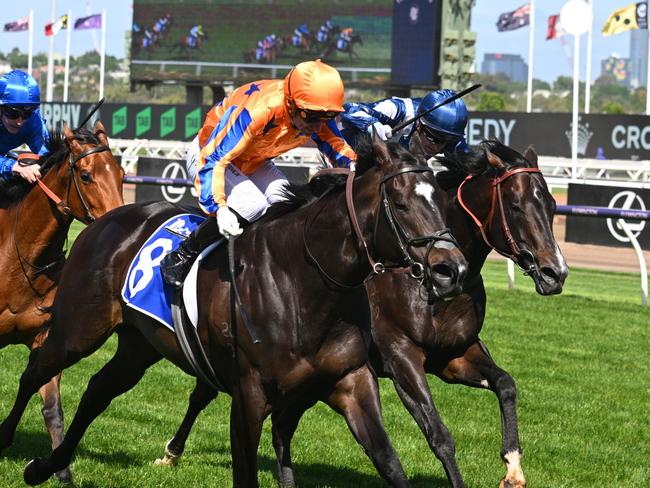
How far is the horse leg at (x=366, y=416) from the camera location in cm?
392

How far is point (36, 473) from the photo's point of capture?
4.91 metres

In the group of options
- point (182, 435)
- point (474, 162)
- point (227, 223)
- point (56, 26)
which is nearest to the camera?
point (227, 223)

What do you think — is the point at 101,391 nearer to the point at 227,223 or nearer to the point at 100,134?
the point at 227,223

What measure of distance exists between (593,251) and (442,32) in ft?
34.7

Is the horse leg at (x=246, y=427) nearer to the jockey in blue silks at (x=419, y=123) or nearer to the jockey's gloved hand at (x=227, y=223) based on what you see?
the jockey's gloved hand at (x=227, y=223)

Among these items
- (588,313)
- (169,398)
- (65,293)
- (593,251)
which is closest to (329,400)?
(65,293)

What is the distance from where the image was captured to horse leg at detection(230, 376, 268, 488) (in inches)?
157

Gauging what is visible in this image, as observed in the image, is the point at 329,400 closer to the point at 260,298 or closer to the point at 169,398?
the point at 260,298

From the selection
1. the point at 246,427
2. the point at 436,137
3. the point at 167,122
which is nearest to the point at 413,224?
the point at 246,427

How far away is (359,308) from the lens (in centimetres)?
410

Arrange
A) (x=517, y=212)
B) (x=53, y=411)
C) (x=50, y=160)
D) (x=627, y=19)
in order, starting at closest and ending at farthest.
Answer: (x=517, y=212)
(x=53, y=411)
(x=50, y=160)
(x=627, y=19)

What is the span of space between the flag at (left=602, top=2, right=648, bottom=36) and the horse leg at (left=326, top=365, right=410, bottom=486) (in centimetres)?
2314

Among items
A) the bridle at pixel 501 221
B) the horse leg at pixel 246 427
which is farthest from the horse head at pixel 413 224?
the bridle at pixel 501 221

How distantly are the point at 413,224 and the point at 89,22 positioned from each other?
3725 cm
